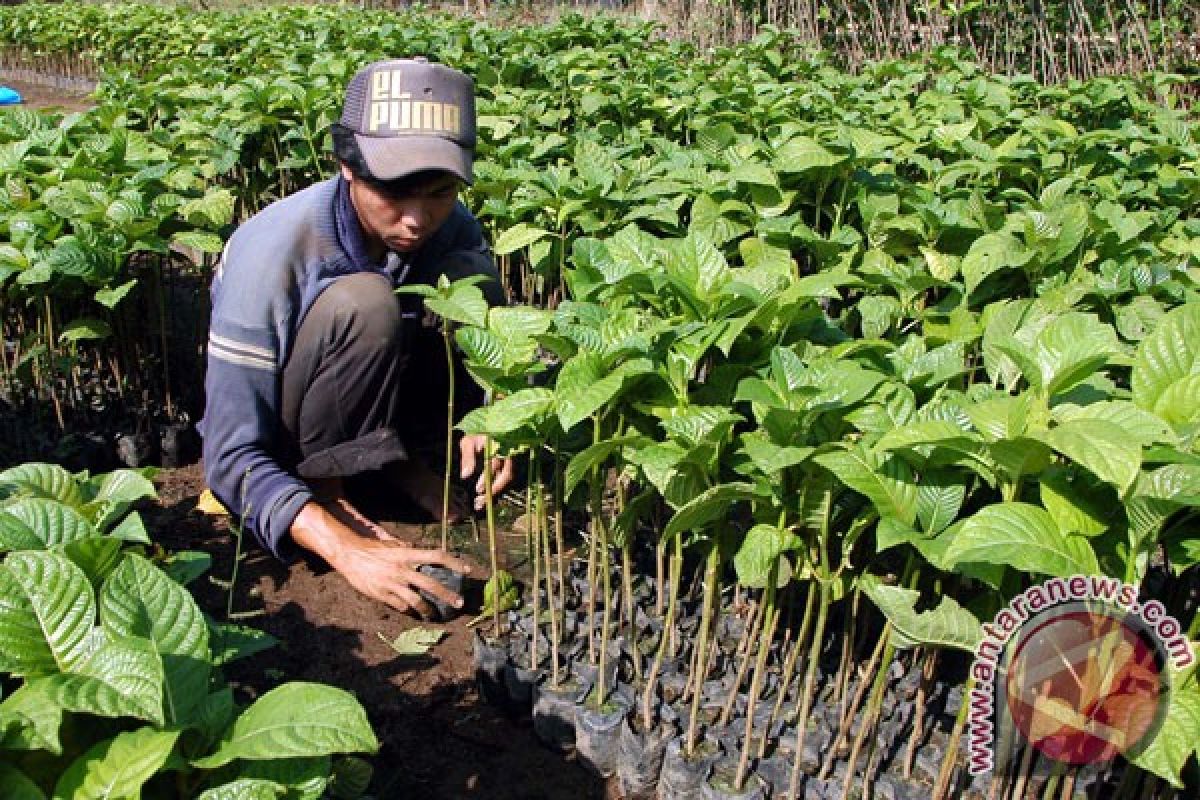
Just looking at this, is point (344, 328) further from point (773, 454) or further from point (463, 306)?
point (773, 454)

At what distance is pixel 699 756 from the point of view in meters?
1.95

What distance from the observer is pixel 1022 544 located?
4.31 feet

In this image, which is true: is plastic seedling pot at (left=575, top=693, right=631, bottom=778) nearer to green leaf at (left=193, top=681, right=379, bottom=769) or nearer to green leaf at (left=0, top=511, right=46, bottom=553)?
green leaf at (left=193, top=681, right=379, bottom=769)

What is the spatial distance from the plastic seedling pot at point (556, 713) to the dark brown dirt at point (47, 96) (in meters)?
12.1

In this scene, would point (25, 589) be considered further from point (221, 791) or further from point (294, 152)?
point (294, 152)

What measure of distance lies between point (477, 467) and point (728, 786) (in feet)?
4.13

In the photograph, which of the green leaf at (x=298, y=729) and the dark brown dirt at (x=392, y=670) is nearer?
the green leaf at (x=298, y=729)

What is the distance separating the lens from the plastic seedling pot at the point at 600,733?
80.6 inches

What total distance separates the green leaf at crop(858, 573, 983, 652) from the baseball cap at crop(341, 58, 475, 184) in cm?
148

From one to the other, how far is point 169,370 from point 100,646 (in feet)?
8.58

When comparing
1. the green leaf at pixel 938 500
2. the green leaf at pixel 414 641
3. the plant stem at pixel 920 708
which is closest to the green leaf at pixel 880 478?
the green leaf at pixel 938 500

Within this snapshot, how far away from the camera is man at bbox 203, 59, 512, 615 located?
7.93 feet

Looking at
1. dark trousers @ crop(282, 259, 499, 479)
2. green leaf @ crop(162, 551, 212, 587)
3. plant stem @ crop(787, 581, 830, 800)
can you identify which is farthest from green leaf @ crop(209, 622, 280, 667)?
dark trousers @ crop(282, 259, 499, 479)

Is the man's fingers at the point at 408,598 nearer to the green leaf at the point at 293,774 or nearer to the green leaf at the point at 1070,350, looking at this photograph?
the green leaf at the point at 293,774
